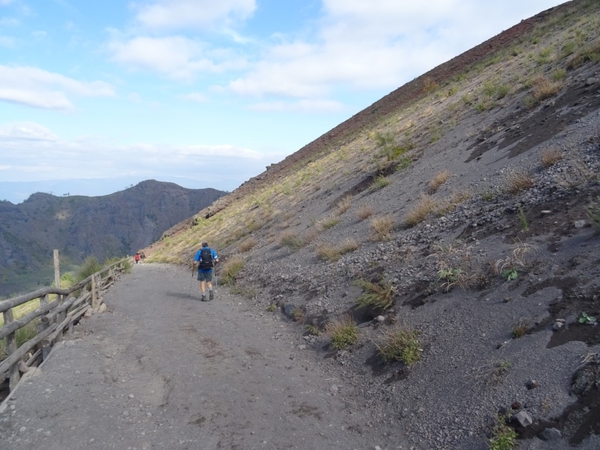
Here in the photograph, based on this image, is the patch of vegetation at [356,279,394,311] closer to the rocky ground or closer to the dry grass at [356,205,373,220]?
the rocky ground

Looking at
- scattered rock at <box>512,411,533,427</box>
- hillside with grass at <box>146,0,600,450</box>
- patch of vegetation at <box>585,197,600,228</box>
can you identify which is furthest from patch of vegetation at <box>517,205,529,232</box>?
scattered rock at <box>512,411,533,427</box>

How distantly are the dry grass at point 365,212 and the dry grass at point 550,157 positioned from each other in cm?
492

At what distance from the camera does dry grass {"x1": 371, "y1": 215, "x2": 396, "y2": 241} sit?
1045 centimetres

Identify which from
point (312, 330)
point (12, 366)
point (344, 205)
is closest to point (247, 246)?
point (344, 205)

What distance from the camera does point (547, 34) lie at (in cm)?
2789

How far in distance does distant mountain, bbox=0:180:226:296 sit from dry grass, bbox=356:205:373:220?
10321 centimetres

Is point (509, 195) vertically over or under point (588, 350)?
over

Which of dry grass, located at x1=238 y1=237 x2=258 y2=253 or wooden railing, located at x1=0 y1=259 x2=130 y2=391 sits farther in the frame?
dry grass, located at x1=238 y1=237 x2=258 y2=253

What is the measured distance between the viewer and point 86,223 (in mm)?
138000

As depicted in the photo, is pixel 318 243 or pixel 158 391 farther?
pixel 318 243

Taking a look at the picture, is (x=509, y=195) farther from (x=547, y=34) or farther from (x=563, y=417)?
(x=547, y=34)

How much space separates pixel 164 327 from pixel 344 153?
2198 cm

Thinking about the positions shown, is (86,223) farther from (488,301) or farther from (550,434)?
(550,434)

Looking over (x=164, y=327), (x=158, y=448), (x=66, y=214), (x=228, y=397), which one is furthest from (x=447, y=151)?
(x=66, y=214)
